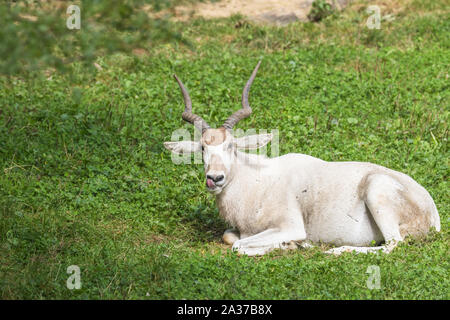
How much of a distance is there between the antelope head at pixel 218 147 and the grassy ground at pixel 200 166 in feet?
2.66

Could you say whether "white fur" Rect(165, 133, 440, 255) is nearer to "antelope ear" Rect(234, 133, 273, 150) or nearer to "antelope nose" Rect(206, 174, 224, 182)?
"antelope ear" Rect(234, 133, 273, 150)

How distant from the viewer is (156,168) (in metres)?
9.74

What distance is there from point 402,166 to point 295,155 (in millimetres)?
1734

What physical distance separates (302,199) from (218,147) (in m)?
1.15

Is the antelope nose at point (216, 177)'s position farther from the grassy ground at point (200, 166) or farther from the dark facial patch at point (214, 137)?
the grassy ground at point (200, 166)

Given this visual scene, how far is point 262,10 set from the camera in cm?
1520

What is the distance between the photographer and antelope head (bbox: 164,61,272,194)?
7941 mm

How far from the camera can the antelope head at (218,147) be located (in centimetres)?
794

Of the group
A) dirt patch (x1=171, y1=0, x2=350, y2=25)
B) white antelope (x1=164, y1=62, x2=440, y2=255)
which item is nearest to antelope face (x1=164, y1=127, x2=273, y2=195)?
white antelope (x1=164, y1=62, x2=440, y2=255)

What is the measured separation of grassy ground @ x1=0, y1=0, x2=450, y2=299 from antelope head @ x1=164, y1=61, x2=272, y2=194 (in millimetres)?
810

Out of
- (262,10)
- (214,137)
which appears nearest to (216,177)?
(214,137)

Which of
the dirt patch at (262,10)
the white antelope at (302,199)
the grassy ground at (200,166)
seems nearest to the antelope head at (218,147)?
the white antelope at (302,199)

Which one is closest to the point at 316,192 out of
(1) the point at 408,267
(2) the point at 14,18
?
(1) the point at 408,267
